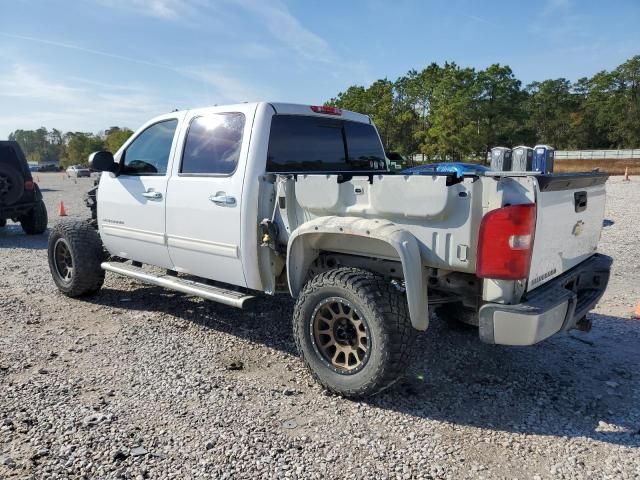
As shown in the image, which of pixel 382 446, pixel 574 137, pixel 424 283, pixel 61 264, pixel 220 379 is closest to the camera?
pixel 382 446

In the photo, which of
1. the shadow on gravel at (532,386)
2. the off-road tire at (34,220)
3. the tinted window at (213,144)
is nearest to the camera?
the shadow on gravel at (532,386)

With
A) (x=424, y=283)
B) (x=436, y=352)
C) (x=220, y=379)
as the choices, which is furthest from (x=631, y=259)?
(x=220, y=379)

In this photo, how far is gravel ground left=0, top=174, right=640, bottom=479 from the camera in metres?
2.71

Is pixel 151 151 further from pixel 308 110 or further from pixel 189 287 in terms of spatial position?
pixel 308 110

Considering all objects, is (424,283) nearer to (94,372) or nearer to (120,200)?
(94,372)

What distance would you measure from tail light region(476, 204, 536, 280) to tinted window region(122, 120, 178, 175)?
9.88 feet

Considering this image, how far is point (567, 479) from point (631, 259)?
6057mm

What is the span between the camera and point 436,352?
4215 millimetres

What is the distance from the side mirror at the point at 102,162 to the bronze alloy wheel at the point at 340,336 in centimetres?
277

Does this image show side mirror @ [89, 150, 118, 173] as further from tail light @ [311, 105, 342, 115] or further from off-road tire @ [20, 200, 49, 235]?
off-road tire @ [20, 200, 49, 235]

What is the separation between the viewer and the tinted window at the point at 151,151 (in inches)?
186

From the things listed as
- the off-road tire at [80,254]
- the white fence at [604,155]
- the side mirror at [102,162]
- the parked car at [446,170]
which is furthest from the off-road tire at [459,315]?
the white fence at [604,155]

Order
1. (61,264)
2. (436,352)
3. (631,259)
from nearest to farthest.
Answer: (436,352), (61,264), (631,259)

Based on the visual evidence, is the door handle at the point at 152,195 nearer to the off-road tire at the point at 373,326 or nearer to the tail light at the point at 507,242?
the off-road tire at the point at 373,326
